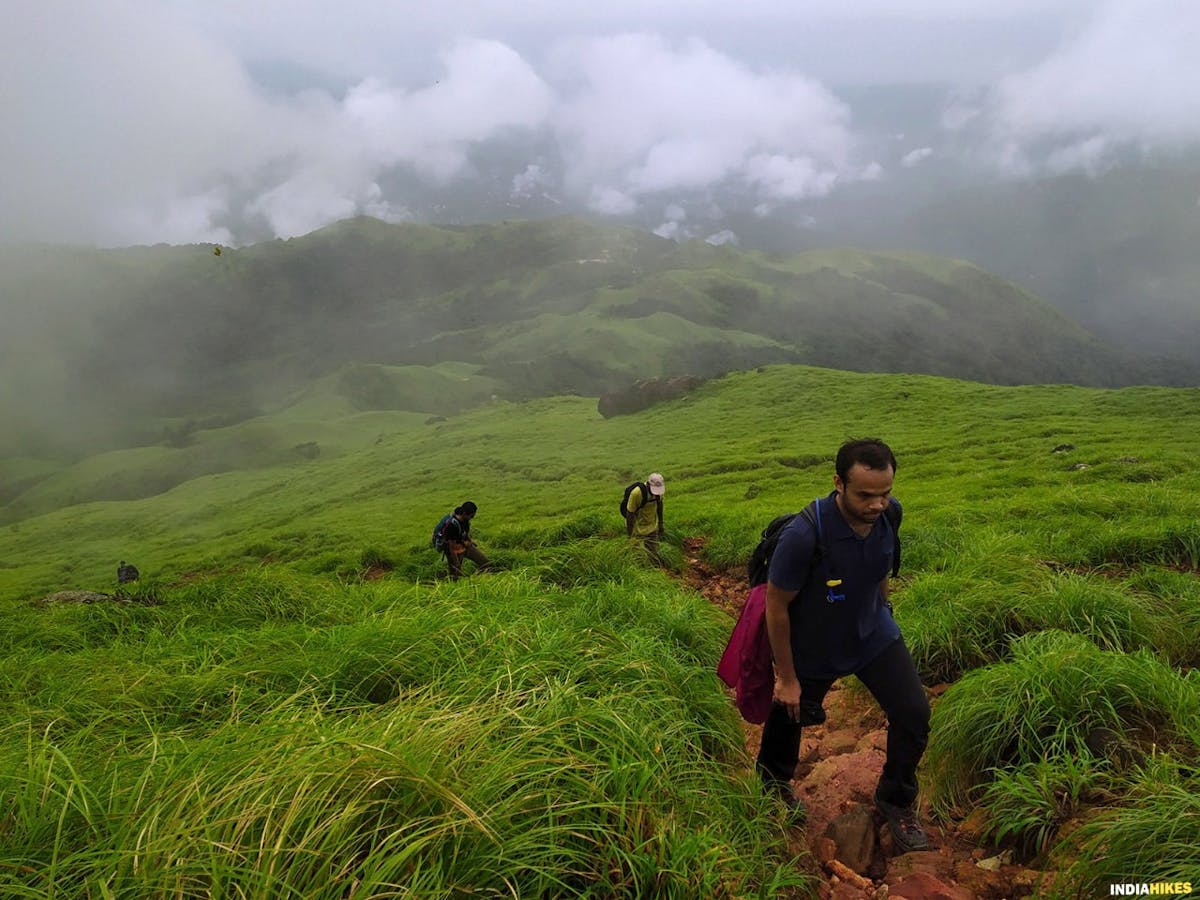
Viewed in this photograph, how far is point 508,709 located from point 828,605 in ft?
6.78

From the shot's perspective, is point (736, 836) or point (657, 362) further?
point (657, 362)

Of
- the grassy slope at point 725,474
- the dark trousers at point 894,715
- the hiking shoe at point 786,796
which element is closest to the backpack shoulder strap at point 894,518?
the dark trousers at point 894,715

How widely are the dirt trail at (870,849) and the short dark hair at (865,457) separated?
236cm

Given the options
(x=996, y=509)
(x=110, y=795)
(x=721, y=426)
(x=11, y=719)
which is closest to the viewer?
(x=110, y=795)

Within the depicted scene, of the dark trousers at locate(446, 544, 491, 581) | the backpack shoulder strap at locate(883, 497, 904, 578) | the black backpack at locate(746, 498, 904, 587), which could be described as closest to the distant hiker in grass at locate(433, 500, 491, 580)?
the dark trousers at locate(446, 544, 491, 581)

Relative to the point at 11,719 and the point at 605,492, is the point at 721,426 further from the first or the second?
the point at 11,719

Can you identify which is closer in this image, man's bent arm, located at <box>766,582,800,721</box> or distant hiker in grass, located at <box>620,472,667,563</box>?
man's bent arm, located at <box>766,582,800,721</box>

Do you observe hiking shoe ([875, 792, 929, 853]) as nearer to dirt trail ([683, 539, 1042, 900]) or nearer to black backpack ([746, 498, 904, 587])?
dirt trail ([683, 539, 1042, 900])

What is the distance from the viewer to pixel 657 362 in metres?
184

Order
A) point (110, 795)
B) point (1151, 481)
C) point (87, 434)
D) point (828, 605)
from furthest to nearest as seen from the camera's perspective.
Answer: point (87, 434)
point (1151, 481)
point (828, 605)
point (110, 795)

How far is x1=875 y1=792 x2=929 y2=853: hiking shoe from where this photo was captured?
4.31 metres

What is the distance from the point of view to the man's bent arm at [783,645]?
4.04m

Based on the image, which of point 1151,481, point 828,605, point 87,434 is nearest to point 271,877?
point 828,605

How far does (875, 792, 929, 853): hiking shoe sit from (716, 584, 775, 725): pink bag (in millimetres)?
1024
